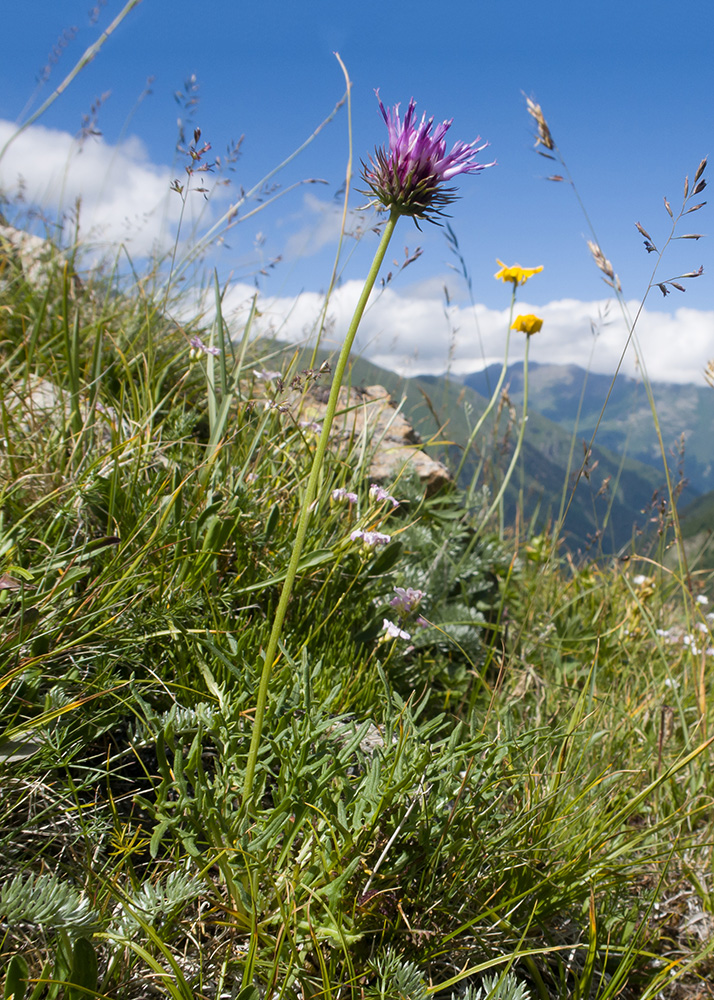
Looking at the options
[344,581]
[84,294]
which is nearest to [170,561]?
[344,581]

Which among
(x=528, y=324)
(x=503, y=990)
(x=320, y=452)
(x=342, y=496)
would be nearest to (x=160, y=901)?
(x=503, y=990)

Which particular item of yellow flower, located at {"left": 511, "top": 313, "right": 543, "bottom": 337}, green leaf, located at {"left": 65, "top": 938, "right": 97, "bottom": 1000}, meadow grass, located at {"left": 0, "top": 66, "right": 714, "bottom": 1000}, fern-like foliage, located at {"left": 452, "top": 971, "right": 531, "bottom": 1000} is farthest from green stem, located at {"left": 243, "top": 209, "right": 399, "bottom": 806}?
yellow flower, located at {"left": 511, "top": 313, "right": 543, "bottom": 337}

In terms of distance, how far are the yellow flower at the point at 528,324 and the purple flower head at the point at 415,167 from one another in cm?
261

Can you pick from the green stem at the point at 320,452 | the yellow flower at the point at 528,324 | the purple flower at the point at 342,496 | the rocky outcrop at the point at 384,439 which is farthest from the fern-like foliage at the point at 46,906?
the yellow flower at the point at 528,324

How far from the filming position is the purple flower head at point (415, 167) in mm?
1027

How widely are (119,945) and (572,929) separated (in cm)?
109

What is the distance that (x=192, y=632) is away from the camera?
1608mm

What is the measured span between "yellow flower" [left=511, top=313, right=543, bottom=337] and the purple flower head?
261 centimetres

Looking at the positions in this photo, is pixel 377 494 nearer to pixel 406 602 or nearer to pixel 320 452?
pixel 406 602

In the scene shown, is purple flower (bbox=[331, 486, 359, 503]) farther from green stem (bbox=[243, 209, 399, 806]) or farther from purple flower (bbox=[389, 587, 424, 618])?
green stem (bbox=[243, 209, 399, 806])

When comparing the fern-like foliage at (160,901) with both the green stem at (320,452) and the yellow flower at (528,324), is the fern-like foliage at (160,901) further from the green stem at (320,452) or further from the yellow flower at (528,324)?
the yellow flower at (528,324)

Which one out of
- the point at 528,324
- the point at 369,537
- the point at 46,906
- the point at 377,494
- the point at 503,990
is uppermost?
the point at 528,324

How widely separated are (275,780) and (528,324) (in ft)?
9.63

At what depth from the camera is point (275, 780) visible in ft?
5.40
